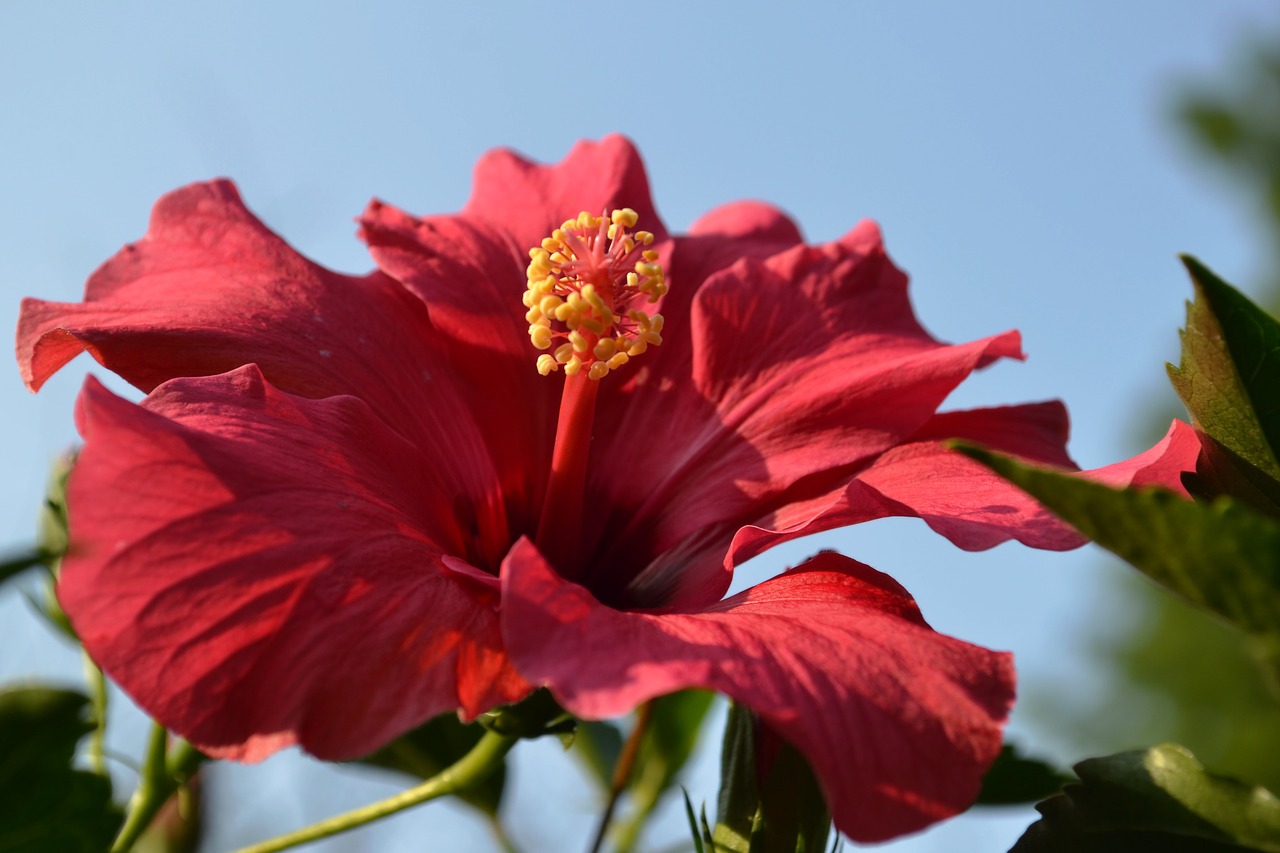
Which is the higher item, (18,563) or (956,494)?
(18,563)

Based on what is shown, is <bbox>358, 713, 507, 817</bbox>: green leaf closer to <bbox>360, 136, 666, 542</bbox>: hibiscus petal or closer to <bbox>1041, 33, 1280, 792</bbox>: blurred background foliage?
<bbox>360, 136, 666, 542</bbox>: hibiscus petal

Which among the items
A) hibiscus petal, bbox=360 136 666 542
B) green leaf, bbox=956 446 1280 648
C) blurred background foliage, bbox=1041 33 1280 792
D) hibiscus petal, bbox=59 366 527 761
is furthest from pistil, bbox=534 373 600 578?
blurred background foliage, bbox=1041 33 1280 792

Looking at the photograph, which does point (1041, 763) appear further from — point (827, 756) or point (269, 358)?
point (269, 358)

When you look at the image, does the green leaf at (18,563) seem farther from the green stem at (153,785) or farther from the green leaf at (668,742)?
the green leaf at (668,742)

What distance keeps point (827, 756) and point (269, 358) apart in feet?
2.08

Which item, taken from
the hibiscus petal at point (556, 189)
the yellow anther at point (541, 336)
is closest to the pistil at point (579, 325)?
the yellow anther at point (541, 336)

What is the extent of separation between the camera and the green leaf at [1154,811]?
2.36ft

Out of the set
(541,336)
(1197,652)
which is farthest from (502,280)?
(1197,652)

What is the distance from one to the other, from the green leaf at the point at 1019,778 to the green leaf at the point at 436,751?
1.89 feet

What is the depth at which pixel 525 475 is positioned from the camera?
129 cm

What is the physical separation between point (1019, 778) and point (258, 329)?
0.95 m

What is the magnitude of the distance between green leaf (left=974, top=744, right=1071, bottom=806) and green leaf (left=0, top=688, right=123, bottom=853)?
0.92 metres

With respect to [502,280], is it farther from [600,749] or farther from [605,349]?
[600,749]

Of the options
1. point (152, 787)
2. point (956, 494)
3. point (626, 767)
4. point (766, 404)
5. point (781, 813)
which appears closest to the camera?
point (781, 813)
